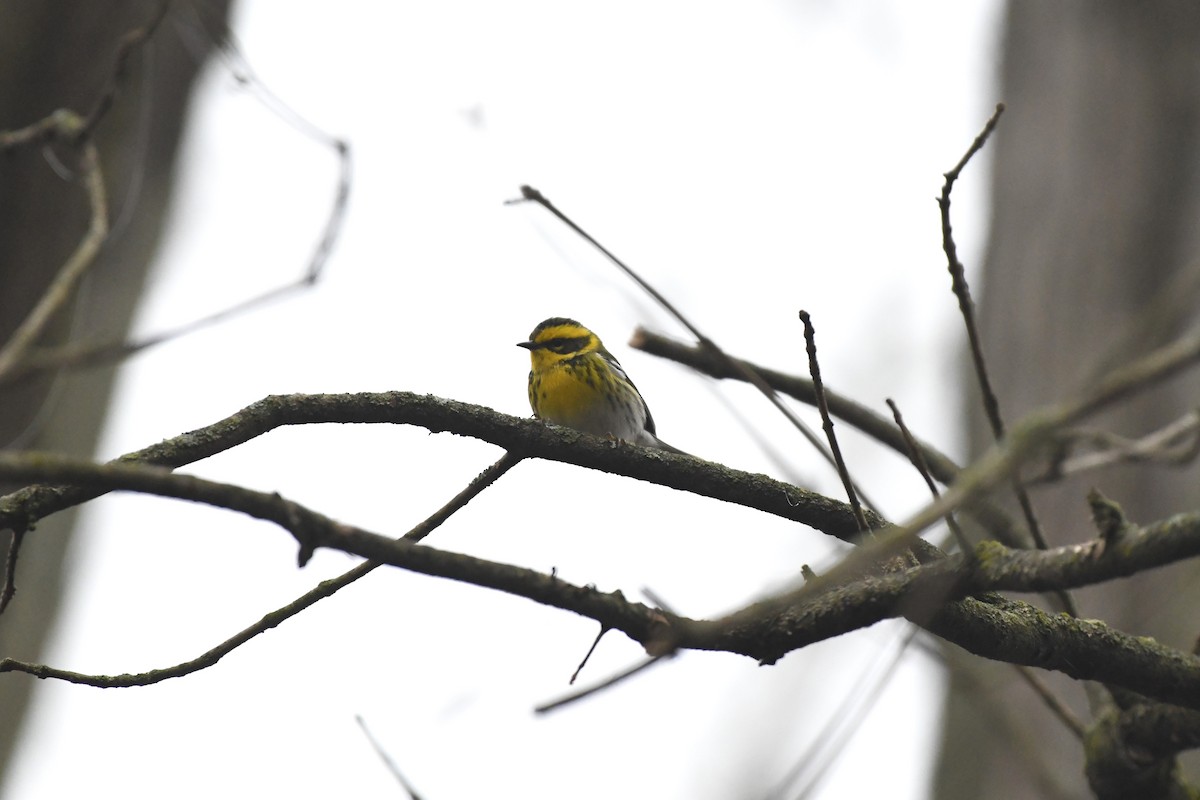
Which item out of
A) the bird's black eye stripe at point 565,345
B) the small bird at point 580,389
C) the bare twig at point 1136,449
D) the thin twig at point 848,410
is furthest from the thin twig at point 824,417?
the bird's black eye stripe at point 565,345

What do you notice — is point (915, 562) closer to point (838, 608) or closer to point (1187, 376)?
point (838, 608)

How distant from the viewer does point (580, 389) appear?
18.7ft

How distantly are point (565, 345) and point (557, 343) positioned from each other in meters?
0.05

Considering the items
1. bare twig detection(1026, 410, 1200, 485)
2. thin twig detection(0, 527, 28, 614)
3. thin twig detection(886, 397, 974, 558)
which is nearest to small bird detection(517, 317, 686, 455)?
thin twig detection(886, 397, 974, 558)

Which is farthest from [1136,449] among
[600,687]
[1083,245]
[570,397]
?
[1083,245]

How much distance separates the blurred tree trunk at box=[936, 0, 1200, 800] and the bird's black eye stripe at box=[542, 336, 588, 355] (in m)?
2.43

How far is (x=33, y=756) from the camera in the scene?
5.93m

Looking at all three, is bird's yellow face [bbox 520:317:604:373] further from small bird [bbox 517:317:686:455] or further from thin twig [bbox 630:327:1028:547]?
thin twig [bbox 630:327:1028:547]

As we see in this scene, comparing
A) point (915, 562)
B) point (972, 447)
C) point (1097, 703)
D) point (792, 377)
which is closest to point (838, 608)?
point (915, 562)

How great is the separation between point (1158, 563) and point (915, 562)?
2.44 ft

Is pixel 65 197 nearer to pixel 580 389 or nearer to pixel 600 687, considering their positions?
pixel 580 389

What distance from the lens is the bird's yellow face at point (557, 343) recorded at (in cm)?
602

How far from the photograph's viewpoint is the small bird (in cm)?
571

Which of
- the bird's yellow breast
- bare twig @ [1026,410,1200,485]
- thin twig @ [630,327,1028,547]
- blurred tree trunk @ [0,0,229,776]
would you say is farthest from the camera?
the bird's yellow breast
